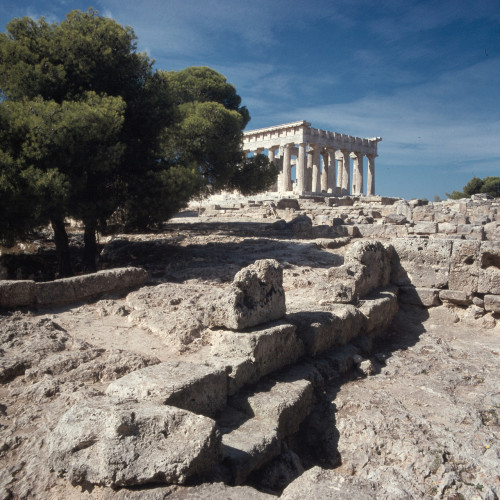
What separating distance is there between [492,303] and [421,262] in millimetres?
1340

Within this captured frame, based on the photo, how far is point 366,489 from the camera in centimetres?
290

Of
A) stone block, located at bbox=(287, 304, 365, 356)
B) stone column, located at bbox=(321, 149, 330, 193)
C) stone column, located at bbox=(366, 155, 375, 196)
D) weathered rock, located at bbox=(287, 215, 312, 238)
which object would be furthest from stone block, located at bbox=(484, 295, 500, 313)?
stone column, located at bbox=(366, 155, 375, 196)

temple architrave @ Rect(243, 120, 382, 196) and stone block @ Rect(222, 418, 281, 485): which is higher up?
temple architrave @ Rect(243, 120, 382, 196)

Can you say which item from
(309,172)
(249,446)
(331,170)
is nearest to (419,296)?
(249,446)

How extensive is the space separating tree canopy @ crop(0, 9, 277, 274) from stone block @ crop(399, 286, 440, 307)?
574 cm

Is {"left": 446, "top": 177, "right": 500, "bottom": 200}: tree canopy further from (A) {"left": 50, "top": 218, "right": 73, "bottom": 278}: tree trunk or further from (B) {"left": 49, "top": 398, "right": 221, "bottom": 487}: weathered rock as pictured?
(B) {"left": 49, "top": 398, "right": 221, "bottom": 487}: weathered rock

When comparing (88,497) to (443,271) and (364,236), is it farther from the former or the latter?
(364,236)

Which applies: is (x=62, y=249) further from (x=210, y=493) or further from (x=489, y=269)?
(x=210, y=493)

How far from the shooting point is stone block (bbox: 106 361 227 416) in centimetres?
338

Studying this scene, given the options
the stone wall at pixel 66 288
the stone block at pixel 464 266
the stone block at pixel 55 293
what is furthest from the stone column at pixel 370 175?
the stone block at pixel 55 293

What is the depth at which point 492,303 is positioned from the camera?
7348 mm

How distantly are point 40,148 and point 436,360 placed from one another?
8.36m

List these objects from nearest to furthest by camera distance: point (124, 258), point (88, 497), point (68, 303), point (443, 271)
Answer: point (88, 497) < point (68, 303) < point (443, 271) < point (124, 258)

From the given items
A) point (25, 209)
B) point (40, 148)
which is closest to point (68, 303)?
point (25, 209)
